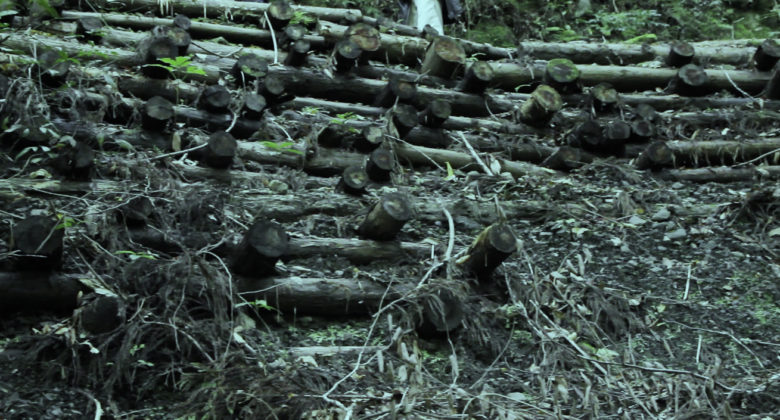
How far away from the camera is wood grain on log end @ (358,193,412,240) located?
5.02m

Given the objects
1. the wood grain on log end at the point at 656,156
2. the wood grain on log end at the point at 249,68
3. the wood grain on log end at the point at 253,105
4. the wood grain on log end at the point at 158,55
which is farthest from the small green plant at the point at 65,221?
the wood grain on log end at the point at 656,156

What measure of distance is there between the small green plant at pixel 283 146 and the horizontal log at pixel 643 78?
2994mm

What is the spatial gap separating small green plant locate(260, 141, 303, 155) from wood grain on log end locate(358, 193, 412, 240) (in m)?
1.33

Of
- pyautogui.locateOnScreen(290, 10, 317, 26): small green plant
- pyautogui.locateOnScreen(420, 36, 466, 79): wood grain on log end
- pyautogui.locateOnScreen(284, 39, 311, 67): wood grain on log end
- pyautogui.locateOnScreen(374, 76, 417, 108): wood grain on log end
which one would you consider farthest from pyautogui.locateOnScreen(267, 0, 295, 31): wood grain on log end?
pyautogui.locateOnScreen(374, 76, 417, 108): wood grain on log end

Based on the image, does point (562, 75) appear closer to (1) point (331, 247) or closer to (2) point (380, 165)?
(2) point (380, 165)

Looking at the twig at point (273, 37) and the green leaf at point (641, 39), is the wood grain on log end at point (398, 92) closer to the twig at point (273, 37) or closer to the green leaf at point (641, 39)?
the twig at point (273, 37)

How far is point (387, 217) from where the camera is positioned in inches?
199

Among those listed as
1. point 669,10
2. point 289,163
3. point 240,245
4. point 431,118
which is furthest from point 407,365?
point 669,10

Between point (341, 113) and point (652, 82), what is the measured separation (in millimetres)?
3576

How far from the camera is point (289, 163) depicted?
6.42 meters

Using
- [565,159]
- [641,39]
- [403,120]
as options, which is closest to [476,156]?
[403,120]

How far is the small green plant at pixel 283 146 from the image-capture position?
6.25 metres

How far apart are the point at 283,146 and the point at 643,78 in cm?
445

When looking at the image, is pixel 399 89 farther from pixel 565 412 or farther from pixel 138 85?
pixel 565 412
